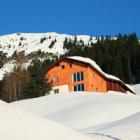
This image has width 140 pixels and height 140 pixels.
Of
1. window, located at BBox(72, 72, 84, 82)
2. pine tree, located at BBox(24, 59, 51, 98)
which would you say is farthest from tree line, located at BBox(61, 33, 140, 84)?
pine tree, located at BBox(24, 59, 51, 98)

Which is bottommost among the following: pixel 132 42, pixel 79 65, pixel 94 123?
pixel 94 123

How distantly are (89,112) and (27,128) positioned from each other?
50.3ft

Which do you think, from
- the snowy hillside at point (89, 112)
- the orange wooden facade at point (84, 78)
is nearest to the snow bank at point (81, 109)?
the snowy hillside at point (89, 112)

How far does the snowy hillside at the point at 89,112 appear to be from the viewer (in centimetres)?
2133

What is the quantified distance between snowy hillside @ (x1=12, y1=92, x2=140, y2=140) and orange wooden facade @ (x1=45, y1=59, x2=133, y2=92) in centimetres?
3458

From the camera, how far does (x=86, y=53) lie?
122m

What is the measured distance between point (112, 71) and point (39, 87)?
146 ft

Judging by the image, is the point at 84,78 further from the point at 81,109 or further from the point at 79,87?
the point at 81,109

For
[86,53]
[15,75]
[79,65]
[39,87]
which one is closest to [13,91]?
[15,75]

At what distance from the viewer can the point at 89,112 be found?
28.0 meters

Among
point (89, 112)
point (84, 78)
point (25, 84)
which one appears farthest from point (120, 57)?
point (89, 112)

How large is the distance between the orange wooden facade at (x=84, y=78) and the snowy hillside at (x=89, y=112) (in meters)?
34.6

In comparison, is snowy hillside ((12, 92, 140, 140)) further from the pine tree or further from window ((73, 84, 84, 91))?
window ((73, 84, 84, 91))

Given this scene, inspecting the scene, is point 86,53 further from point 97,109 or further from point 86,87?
point 97,109
